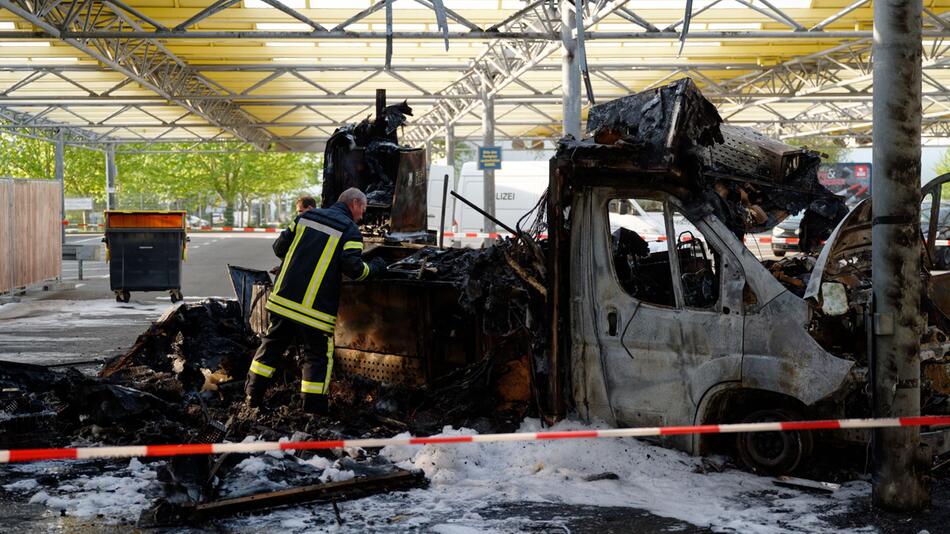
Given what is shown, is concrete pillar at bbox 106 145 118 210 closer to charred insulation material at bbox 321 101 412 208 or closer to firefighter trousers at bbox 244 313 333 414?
charred insulation material at bbox 321 101 412 208

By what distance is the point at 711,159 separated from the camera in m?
6.22

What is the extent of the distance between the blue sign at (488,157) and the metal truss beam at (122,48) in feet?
22.5

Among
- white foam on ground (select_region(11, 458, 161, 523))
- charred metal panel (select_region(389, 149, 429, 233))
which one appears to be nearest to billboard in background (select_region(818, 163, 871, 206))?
charred metal panel (select_region(389, 149, 429, 233))

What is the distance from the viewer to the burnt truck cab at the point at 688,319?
5.48 meters

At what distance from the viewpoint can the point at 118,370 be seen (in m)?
8.39

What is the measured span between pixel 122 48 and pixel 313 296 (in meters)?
14.5

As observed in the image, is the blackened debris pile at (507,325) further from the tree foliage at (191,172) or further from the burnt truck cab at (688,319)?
the tree foliage at (191,172)

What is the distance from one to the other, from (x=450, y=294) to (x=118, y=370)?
129 inches

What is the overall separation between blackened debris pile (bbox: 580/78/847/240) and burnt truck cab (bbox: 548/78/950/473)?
0.03 m

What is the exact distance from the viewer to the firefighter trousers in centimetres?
684

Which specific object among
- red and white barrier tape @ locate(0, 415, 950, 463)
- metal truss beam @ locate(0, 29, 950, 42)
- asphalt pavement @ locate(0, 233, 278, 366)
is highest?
metal truss beam @ locate(0, 29, 950, 42)

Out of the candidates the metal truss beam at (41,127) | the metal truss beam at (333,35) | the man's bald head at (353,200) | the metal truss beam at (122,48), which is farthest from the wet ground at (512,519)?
the metal truss beam at (41,127)

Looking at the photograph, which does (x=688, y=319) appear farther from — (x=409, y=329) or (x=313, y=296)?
(x=313, y=296)

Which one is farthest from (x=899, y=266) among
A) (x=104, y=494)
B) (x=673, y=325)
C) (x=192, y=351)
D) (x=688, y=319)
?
(x=192, y=351)
